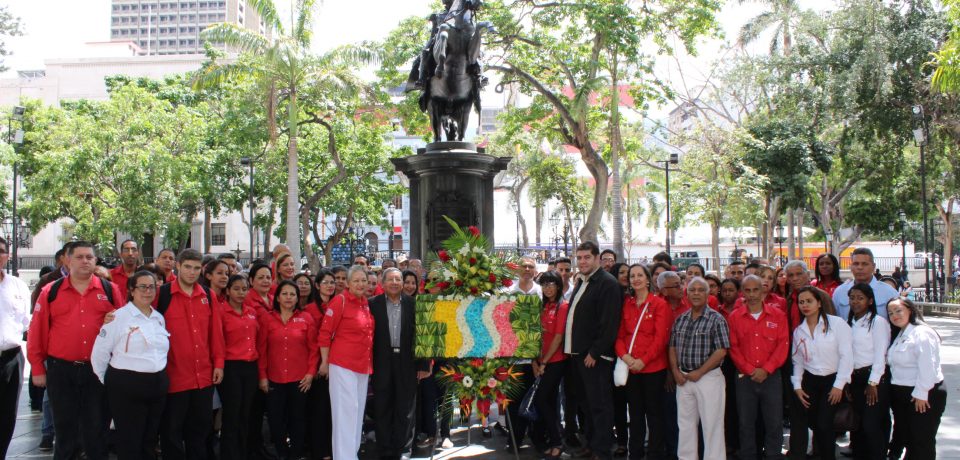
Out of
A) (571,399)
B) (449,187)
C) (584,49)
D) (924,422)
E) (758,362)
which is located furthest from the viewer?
(584,49)

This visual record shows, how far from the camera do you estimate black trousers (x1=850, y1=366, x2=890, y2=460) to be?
20.8ft

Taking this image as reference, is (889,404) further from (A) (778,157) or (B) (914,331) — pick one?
(A) (778,157)

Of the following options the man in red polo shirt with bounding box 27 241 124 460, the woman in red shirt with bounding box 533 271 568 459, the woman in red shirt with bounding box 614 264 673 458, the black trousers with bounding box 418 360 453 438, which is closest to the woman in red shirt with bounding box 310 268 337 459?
the black trousers with bounding box 418 360 453 438

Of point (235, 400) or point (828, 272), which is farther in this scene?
point (828, 272)

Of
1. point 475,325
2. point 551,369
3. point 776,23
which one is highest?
point 776,23

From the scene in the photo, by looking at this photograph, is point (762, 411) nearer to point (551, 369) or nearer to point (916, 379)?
point (916, 379)

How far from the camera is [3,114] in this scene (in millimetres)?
32969

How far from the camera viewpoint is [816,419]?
6406 millimetres

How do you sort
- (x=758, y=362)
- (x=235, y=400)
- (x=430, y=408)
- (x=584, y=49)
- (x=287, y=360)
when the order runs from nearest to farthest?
(x=235, y=400), (x=758, y=362), (x=287, y=360), (x=430, y=408), (x=584, y=49)

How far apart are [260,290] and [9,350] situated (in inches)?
77.7

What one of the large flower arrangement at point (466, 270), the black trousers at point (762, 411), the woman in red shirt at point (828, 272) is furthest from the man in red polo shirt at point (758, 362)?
the large flower arrangement at point (466, 270)

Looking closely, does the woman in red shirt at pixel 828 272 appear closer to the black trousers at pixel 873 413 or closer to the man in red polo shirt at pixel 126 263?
the black trousers at pixel 873 413

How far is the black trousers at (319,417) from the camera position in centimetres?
671

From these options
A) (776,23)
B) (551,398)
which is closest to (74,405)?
(551,398)
